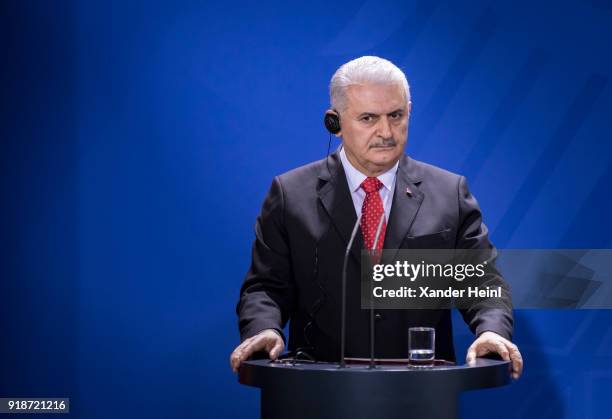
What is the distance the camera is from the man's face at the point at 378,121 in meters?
2.86

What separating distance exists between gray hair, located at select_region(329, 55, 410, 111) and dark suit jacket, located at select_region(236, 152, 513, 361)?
231 mm

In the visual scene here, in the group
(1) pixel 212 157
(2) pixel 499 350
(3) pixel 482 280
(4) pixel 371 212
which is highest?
(1) pixel 212 157

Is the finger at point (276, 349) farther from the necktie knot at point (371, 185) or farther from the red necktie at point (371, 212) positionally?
the necktie knot at point (371, 185)

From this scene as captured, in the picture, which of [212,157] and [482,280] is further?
[212,157]

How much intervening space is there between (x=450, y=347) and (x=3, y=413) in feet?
5.57

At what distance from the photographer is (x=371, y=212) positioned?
2.92 m

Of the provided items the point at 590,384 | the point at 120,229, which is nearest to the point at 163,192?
the point at 120,229

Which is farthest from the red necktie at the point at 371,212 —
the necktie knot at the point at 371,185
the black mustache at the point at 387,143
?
the black mustache at the point at 387,143

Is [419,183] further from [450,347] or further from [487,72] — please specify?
[487,72]

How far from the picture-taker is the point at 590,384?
356cm

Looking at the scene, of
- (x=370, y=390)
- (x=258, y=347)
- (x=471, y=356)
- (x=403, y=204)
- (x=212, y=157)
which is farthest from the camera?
(x=212, y=157)

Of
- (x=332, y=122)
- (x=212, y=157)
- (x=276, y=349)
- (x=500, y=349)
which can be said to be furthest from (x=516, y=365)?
(x=212, y=157)

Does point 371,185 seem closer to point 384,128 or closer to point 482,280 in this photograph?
point 384,128

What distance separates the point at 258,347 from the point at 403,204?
0.72m
